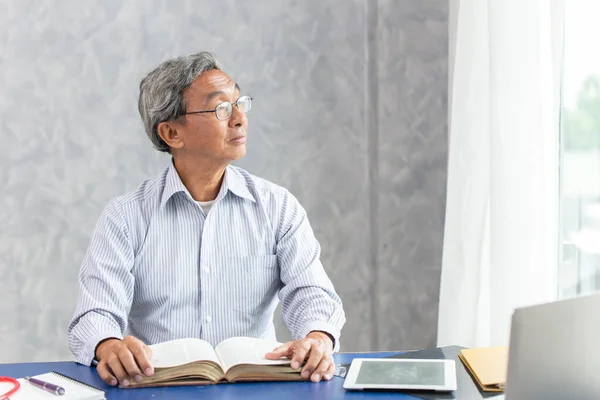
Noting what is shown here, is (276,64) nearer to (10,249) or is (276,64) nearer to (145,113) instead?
(145,113)

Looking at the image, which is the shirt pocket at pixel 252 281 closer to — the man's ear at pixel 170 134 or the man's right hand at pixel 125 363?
the man's ear at pixel 170 134

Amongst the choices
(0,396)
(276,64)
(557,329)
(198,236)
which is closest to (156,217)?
(198,236)

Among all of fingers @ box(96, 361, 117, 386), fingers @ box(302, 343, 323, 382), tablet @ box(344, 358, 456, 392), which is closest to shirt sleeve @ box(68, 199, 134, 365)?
fingers @ box(96, 361, 117, 386)

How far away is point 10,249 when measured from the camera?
287 centimetres

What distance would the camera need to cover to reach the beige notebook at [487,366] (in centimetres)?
156

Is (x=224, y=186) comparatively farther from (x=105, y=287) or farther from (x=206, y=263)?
(x=105, y=287)

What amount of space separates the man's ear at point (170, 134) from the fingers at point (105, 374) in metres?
0.74

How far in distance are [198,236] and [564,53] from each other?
1101 millimetres

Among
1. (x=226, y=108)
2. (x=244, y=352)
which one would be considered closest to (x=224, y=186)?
(x=226, y=108)

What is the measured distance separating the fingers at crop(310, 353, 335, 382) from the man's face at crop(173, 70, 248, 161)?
0.72 m

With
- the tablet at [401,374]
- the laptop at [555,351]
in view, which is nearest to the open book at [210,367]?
the tablet at [401,374]

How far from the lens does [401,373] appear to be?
1632mm

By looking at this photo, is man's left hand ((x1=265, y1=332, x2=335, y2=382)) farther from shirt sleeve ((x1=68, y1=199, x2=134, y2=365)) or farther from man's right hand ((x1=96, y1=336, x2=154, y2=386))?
shirt sleeve ((x1=68, y1=199, x2=134, y2=365))

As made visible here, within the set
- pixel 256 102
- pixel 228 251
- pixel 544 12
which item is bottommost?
pixel 228 251
